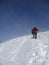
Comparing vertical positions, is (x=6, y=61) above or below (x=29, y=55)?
below

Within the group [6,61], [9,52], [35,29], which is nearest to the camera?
[6,61]

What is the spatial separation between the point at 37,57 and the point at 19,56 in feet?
4.57

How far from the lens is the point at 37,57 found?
41.3ft

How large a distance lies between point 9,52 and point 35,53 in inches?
85.5

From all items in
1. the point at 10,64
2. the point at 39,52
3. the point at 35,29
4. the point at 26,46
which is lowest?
the point at 10,64

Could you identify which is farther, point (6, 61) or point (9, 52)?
point (9, 52)

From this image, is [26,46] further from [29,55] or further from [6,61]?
[6,61]

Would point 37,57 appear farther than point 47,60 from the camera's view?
Yes

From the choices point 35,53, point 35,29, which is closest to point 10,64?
point 35,53

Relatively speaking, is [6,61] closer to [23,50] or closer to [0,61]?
[0,61]

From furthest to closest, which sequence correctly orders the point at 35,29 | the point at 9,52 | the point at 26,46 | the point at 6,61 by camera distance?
the point at 35,29 → the point at 26,46 → the point at 9,52 → the point at 6,61

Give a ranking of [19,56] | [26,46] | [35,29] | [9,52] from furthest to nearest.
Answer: [35,29] < [26,46] < [9,52] < [19,56]

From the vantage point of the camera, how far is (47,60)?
11539 mm

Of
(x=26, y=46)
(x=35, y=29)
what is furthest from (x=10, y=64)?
(x=35, y=29)
